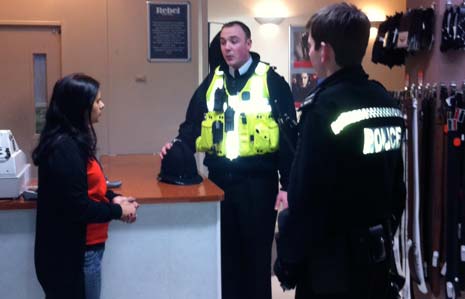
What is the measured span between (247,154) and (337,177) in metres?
1.32

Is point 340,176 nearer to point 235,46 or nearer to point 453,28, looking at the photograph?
point 235,46

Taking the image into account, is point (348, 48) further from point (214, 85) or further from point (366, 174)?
point (214, 85)

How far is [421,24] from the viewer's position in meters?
3.27

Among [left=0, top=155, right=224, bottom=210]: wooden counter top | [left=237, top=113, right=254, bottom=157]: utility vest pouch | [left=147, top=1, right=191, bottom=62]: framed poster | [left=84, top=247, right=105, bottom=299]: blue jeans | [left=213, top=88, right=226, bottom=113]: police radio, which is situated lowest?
[left=84, top=247, right=105, bottom=299]: blue jeans

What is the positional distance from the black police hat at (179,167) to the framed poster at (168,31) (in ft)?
7.69

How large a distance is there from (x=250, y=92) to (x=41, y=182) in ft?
4.39

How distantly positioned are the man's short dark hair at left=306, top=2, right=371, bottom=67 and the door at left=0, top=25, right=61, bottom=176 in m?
3.64

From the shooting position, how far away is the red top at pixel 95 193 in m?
2.18

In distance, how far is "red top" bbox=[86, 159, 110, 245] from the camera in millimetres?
2182

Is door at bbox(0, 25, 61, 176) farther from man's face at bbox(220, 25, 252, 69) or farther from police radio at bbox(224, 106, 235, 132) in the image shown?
police radio at bbox(224, 106, 235, 132)

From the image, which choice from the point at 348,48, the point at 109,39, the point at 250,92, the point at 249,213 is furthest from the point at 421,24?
the point at 109,39

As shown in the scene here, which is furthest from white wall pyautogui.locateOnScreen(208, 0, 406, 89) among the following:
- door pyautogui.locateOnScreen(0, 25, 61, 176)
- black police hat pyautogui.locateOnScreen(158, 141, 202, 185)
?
black police hat pyautogui.locateOnScreen(158, 141, 202, 185)

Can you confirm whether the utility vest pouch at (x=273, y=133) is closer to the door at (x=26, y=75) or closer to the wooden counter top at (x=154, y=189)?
the wooden counter top at (x=154, y=189)

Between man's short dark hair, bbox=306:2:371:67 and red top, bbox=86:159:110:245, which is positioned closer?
man's short dark hair, bbox=306:2:371:67
